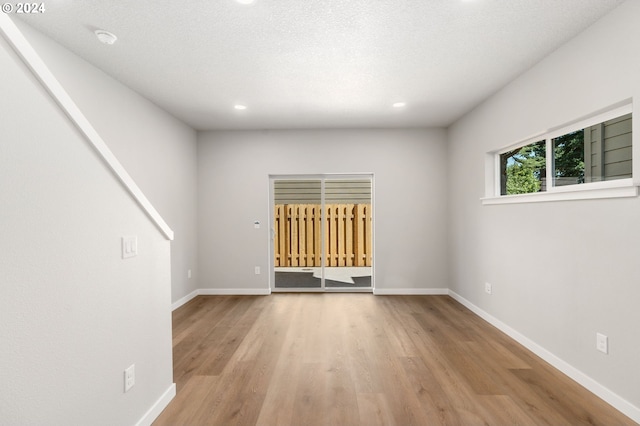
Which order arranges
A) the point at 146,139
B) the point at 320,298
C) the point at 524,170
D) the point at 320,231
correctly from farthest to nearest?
the point at 320,231
the point at 320,298
the point at 146,139
the point at 524,170

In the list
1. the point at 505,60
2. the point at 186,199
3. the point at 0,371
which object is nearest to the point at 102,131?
the point at 186,199

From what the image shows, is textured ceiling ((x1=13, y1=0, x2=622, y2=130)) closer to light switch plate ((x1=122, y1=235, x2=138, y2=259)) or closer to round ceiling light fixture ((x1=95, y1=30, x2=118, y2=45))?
round ceiling light fixture ((x1=95, y1=30, x2=118, y2=45))

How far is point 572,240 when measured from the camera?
248cm

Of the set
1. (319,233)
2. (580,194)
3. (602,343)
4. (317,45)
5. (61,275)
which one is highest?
(317,45)

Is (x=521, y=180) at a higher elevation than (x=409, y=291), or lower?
higher

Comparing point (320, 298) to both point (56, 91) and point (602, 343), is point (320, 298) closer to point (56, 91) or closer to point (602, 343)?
point (602, 343)

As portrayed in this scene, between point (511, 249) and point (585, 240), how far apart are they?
971mm

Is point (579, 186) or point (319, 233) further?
point (319, 233)

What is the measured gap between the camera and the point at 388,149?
5.07 meters

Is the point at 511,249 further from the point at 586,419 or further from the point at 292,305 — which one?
the point at 292,305

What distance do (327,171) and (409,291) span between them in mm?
2305

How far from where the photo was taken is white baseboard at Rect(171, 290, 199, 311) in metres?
4.30

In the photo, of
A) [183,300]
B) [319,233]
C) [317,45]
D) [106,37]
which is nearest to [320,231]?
[319,233]

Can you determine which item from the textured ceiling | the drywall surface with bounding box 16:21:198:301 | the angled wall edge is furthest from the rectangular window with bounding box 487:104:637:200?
the drywall surface with bounding box 16:21:198:301
